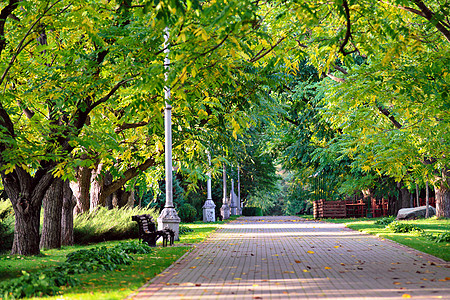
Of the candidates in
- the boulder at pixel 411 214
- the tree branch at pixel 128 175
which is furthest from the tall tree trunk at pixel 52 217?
the boulder at pixel 411 214

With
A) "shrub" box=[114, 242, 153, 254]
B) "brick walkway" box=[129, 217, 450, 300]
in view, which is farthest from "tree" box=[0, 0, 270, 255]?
"brick walkway" box=[129, 217, 450, 300]

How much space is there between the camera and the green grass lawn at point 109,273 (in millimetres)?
7961

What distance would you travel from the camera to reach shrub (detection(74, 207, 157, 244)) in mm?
19125

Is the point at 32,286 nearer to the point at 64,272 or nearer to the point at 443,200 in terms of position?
the point at 64,272

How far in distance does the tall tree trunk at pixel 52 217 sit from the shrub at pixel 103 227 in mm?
1954

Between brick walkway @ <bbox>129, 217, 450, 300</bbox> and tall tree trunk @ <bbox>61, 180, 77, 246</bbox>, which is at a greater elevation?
tall tree trunk @ <bbox>61, 180, 77, 246</bbox>

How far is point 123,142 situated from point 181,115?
8.23ft

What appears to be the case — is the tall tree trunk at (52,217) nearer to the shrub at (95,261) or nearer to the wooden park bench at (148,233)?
the wooden park bench at (148,233)

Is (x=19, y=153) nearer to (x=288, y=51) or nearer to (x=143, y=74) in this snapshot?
(x=143, y=74)

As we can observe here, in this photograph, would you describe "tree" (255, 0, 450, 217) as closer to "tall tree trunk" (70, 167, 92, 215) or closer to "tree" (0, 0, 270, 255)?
"tree" (0, 0, 270, 255)

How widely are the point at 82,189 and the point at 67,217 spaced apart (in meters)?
Result: 3.16

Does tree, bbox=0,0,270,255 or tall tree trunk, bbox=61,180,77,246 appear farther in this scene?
tall tree trunk, bbox=61,180,77,246

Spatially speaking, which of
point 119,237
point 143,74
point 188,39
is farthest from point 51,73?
point 119,237

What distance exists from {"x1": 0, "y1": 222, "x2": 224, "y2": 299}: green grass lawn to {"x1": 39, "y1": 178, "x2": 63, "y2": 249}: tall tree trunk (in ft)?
4.08
